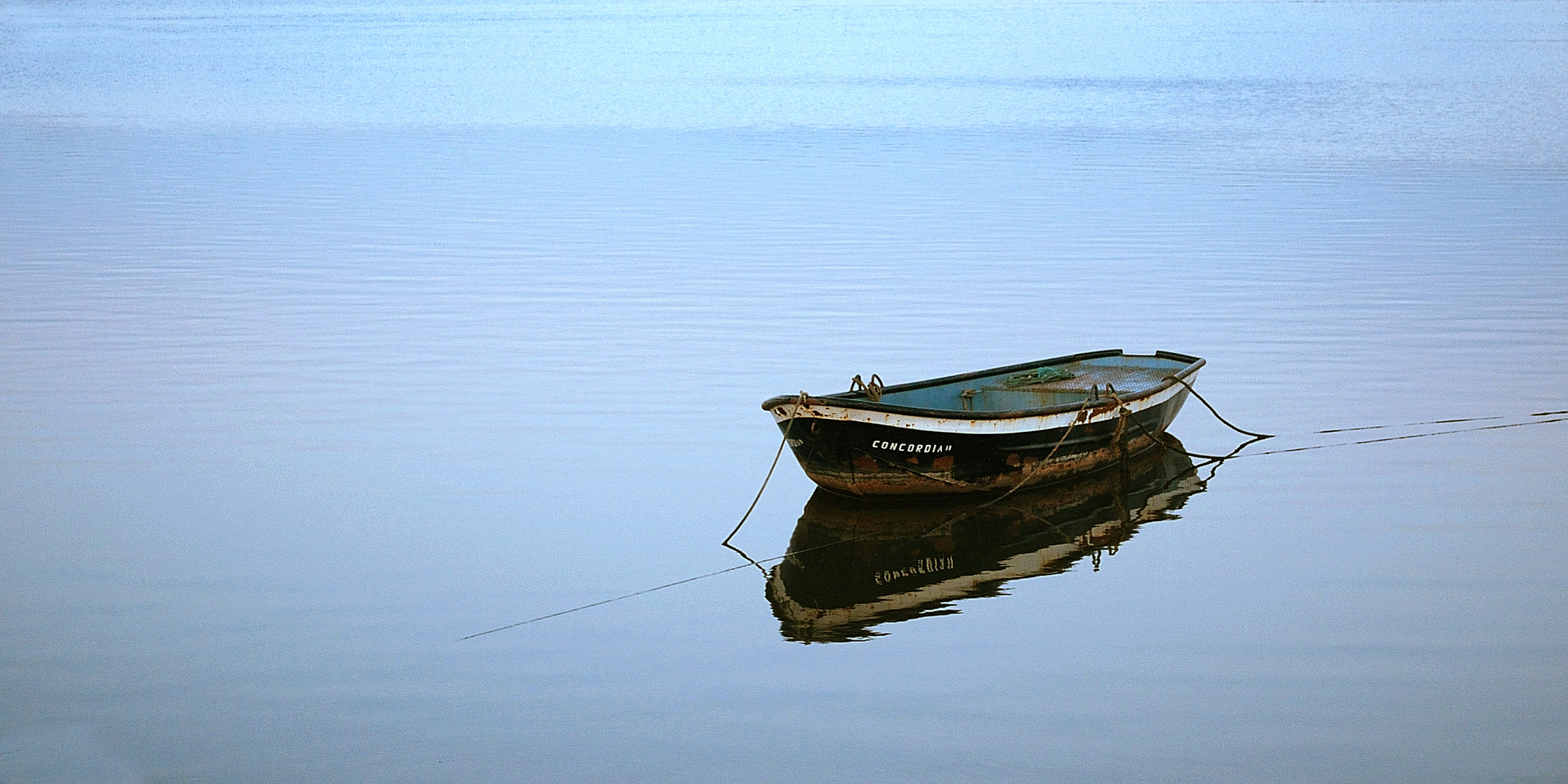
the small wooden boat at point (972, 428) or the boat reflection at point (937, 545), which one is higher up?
the small wooden boat at point (972, 428)

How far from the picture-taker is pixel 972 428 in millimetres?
10633

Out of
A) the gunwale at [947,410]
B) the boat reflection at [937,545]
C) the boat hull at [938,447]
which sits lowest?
the boat reflection at [937,545]

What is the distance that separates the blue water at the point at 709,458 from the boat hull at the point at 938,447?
1.96ft

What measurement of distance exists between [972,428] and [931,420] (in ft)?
1.04

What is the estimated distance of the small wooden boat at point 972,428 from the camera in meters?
10.5

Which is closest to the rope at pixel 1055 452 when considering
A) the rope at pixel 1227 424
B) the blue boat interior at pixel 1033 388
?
the rope at pixel 1227 424

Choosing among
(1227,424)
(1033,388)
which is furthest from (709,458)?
(1227,424)

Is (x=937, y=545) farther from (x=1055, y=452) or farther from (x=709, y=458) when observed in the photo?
(x=709, y=458)

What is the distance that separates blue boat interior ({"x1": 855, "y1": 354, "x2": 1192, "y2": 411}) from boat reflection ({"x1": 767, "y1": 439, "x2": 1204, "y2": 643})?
63cm

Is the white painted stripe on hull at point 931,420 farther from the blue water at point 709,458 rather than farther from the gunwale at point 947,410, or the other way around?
the blue water at point 709,458

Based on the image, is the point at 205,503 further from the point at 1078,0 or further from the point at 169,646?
the point at 1078,0

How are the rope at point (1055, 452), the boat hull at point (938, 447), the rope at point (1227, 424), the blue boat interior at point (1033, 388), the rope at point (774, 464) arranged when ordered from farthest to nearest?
the rope at point (1227, 424)
the blue boat interior at point (1033, 388)
the boat hull at point (938, 447)
the rope at point (774, 464)
the rope at point (1055, 452)

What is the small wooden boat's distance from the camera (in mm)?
10492

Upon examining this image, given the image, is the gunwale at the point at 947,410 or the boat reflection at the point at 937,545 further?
the gunwale at the point at 947,410
